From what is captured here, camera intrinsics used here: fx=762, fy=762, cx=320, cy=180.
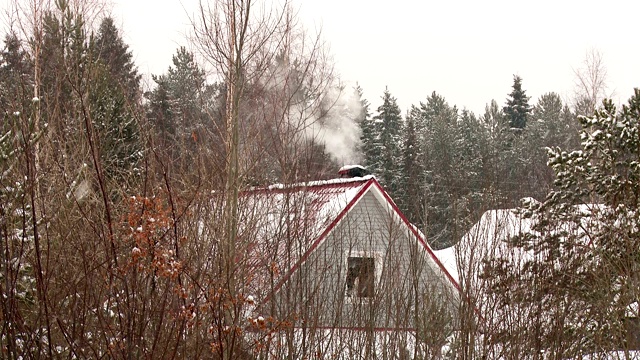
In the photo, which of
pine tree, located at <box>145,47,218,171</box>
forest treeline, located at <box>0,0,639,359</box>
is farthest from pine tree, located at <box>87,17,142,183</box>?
pine tree, located at <box>145,47,218,171</box>

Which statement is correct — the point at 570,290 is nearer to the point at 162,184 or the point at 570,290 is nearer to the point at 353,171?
the point at 162,184

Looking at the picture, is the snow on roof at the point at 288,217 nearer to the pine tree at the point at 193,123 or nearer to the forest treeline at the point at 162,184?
the forest treeline at the point at 162,184

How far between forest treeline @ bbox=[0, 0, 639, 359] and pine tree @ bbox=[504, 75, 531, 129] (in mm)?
28185

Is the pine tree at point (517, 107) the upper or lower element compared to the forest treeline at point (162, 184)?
upper

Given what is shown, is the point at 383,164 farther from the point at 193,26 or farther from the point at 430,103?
the point at 193,26

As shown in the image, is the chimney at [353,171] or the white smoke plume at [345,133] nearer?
the chimney at [353,171]

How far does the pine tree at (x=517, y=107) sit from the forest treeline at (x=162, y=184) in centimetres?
2818

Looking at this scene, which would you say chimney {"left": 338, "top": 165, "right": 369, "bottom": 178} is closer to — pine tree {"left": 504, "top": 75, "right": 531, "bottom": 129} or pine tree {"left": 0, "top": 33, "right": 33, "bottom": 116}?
pine tree {"left": 0, "top": 33, "right": 33, "bottom": 116}

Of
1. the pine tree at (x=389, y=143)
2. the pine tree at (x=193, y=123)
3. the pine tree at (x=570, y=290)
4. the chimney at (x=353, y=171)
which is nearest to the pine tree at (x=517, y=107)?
the pine tree at (x=389, y=143)

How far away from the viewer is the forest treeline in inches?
136

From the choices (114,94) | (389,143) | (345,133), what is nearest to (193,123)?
(114,94)

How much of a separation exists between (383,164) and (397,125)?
7.90 metres

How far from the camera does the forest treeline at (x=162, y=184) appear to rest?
3.46m

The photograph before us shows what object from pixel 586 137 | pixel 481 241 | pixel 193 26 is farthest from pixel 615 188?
pixel 193 26
